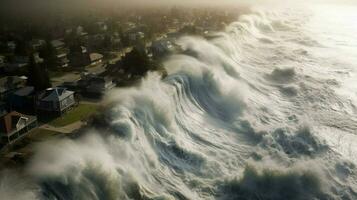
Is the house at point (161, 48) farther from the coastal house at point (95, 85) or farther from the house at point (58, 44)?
the coastal house at point (95, 85)

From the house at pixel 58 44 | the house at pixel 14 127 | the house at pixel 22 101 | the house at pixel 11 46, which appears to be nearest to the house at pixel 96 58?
the house at pixel 58 44

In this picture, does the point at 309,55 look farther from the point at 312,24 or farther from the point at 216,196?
the point at 216,196

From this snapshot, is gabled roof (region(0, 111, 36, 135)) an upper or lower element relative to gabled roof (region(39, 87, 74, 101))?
upper

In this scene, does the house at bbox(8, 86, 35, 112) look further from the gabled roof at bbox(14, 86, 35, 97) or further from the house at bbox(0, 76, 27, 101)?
the house at bbox(0, 76, 27, 101)

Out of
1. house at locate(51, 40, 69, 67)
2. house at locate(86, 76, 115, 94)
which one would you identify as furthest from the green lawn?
house at locate(51, 40, 69, 67)

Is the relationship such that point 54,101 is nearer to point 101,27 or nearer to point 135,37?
point 135,37

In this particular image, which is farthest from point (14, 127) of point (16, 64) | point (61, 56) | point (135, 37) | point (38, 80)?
point (135, 37)

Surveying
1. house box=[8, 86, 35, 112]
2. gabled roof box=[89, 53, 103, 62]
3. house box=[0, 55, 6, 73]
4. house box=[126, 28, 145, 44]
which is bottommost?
house box=[126, 28, 145, 44]

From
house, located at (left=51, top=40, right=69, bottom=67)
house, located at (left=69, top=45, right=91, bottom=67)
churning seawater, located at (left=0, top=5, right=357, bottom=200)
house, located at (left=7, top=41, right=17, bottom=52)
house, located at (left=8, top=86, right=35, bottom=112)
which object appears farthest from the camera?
house, located at (left=7, top=41, right=17, bottom=52)
